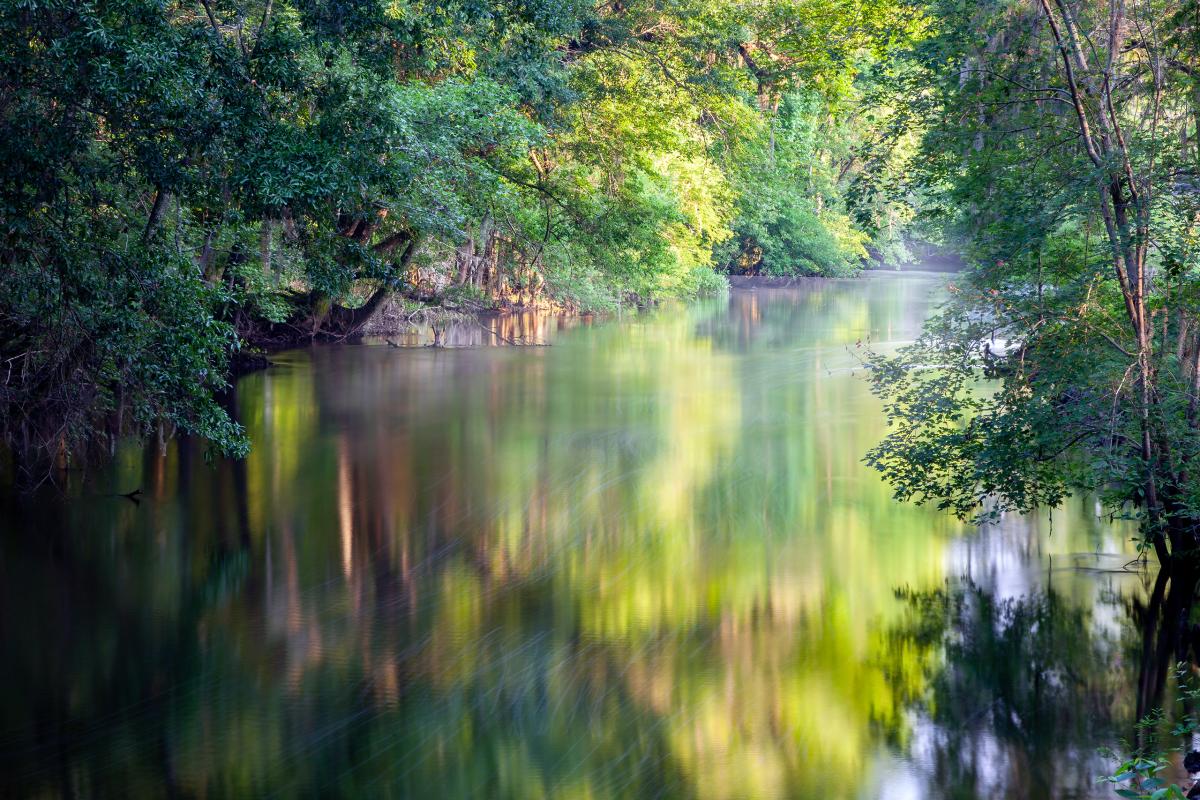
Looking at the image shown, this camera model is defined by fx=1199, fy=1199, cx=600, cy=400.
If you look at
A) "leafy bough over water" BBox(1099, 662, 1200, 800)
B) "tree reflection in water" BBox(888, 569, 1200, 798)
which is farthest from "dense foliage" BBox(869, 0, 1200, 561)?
"leafy bough over water" BBox(1099, 662, 1200, 800)

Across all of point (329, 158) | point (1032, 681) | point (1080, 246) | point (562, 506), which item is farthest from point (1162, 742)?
point (562, 506)

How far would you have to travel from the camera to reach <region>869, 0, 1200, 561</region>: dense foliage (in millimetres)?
8531

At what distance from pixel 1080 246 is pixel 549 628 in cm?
584

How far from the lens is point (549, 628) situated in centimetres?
927

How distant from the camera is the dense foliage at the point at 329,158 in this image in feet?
27.0

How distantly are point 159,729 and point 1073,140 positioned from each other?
7.68 m

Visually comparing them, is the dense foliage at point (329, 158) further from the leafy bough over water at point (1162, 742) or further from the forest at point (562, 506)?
the leafy bough over water at point (1162, 742)

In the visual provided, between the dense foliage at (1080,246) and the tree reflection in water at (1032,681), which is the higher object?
the dense foliage at (1080,246)

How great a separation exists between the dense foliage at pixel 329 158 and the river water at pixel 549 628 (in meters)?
1.51

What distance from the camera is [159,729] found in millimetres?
7312

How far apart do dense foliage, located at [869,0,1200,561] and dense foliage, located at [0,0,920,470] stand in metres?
1.19

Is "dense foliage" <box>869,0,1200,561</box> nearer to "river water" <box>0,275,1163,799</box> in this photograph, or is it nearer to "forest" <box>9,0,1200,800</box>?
"forest" <box>9,0,1200,800</box>

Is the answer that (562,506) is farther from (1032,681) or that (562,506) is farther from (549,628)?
(1032,681)

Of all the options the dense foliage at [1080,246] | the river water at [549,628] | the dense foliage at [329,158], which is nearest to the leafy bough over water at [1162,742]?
the river water at [549,628]
